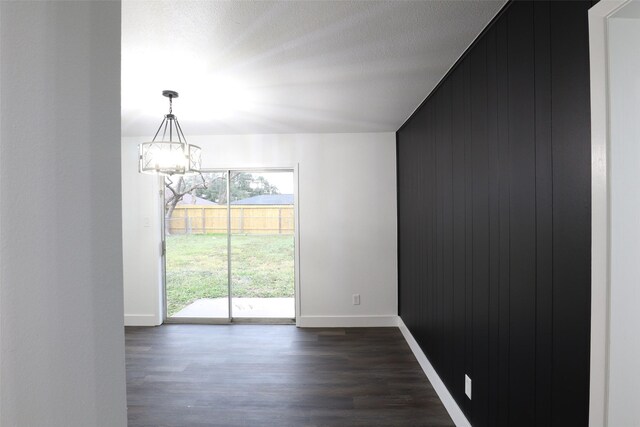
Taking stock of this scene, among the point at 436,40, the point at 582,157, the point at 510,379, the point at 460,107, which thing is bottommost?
the point at 510,379

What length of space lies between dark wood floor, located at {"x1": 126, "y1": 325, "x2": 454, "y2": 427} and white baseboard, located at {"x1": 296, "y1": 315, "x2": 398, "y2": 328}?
11 centimetres

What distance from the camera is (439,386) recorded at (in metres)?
2.38

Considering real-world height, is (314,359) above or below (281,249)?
below

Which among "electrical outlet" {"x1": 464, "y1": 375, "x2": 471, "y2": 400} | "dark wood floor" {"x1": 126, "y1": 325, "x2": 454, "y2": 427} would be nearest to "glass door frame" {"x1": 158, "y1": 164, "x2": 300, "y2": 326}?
"dark wood floor" {"x1": 126, "y1": 325, "x2": 454, "y2": 427}

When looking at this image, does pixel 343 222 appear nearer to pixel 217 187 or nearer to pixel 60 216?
pixel 217 187

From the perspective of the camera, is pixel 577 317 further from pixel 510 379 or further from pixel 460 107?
pixel 460 107

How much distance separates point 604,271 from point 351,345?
2.71 metres

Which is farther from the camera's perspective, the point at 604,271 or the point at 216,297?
the point at 216,297

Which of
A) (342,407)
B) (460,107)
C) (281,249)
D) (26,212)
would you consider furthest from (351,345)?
(26,212)

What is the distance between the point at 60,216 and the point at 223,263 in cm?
359

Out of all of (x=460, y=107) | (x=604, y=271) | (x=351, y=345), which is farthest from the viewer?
(x=351, y=345)

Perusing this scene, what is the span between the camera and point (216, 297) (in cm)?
407

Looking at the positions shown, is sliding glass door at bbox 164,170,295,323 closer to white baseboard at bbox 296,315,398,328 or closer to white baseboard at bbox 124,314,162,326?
white baseboard at bbox 124,314,162,326

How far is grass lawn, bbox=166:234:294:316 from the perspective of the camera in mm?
4023
